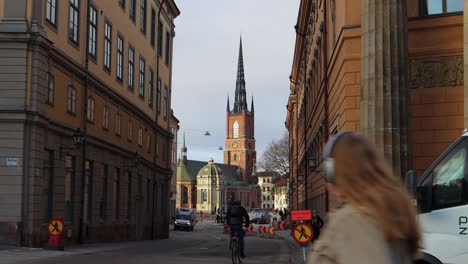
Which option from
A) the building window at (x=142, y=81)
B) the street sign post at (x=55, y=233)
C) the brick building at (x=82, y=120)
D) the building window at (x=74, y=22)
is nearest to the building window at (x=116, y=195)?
the brick building at (x=82, y=120)

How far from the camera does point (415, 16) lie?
698 inches

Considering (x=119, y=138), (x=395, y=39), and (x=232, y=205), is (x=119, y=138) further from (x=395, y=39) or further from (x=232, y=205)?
(x=395, y=39)

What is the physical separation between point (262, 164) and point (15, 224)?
6977 cm

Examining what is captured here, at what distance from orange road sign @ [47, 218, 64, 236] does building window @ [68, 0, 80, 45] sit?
8.37 metres

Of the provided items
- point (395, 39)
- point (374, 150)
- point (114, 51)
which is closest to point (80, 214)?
point (114, 51)

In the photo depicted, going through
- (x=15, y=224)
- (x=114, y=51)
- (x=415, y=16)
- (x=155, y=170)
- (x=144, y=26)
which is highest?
(x=144, y=26)

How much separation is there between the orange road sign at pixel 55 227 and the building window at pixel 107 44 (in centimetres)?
1242

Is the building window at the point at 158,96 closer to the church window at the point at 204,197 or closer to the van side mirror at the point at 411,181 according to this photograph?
the van side mirror at the point at 411,181

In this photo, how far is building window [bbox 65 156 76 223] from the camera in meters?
25.7

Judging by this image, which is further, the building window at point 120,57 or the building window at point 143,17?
the building window at point 143,17

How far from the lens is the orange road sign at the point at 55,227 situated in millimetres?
20672

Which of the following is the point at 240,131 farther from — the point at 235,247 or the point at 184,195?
the point at 235,247

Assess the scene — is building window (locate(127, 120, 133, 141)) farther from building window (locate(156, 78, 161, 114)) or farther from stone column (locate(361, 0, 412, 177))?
stone column (locate(361, 0, 412, 177))

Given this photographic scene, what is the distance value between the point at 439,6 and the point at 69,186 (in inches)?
623
